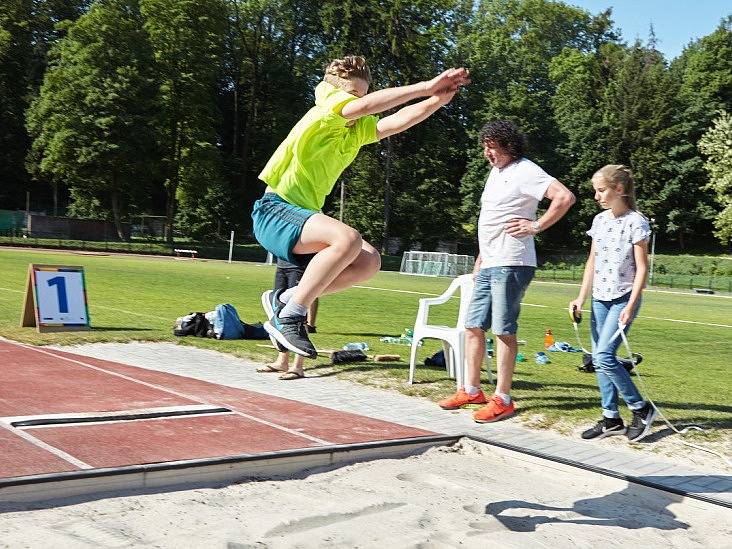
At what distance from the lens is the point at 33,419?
5.44 metres

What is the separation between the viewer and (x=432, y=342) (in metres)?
12.9

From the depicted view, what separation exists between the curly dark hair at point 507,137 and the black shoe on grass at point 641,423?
7.12 feet

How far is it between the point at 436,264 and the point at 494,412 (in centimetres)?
4001

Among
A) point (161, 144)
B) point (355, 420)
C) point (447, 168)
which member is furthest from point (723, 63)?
point (355, 420)

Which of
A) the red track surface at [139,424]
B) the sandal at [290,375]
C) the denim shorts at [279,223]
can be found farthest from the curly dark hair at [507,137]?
the sandal at [290,375]

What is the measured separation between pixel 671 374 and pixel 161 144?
52.4 m

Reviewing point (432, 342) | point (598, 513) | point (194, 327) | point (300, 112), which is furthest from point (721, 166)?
point (598, 513)

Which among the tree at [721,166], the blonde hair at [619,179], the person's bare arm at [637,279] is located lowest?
the person's bare arm at [637,279]

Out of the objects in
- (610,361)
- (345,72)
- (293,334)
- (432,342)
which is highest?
(345,72)

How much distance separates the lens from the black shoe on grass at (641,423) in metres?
6.20

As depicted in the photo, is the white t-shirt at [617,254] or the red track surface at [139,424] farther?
the white t-shirt at [617,254]

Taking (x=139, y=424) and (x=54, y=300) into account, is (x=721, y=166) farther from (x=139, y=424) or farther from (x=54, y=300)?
(x=139, y=424)

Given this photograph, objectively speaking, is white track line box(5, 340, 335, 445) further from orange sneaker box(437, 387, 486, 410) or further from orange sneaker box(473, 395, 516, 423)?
orange sneaker box(437, 387, 486, 410)

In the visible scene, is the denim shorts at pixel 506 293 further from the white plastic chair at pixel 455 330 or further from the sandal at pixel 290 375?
the sandal at pixel 290 375
